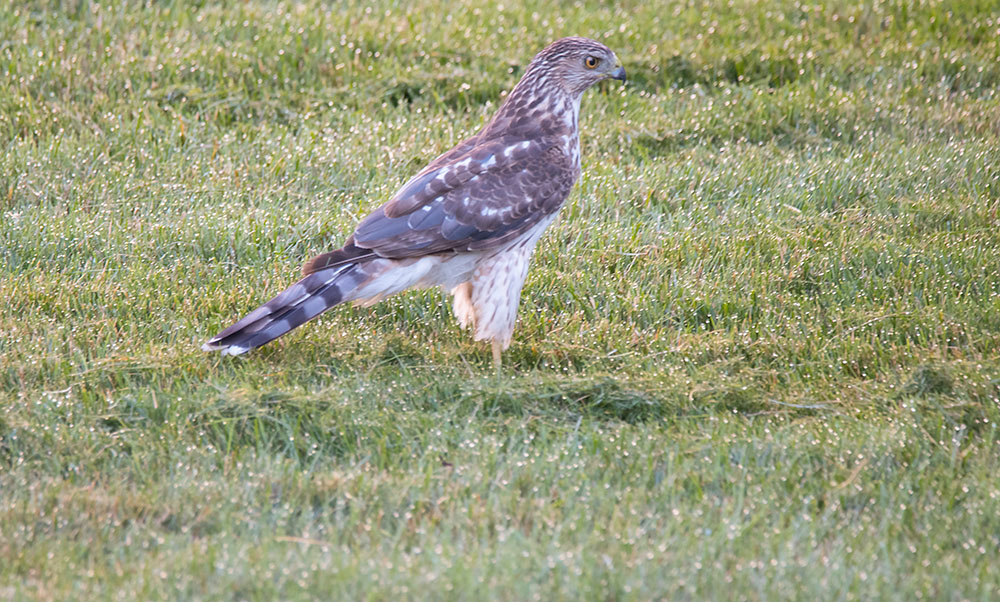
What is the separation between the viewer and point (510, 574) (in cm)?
351

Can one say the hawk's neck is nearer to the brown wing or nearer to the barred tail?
the brown wing

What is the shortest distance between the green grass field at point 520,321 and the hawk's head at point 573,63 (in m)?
1.06

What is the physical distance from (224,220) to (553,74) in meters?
2.20

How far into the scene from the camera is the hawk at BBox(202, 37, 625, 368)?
502cm

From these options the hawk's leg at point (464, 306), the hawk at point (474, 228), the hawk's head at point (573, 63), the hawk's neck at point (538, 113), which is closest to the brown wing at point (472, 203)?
the hawk at point (474, 228)

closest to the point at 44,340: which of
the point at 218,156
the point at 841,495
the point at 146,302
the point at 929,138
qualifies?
the point at 146,302

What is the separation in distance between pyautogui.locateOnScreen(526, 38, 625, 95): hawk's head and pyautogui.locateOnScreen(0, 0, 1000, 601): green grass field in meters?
1.06

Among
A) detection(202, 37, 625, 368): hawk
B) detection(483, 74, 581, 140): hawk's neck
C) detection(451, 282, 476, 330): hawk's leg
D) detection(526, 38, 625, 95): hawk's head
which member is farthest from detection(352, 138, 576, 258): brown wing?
detection(526, 38, 625, 95): hawk's head

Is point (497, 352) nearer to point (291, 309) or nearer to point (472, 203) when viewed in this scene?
point (472, 203)

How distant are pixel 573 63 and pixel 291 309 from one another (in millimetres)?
2090

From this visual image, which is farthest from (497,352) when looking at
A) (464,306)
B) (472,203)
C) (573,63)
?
(573,63)

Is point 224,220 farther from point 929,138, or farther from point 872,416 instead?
point 929,138

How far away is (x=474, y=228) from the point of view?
17.3 ft

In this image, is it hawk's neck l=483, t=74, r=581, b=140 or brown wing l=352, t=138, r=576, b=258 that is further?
hawk's neck l=483, t=74, r=581, b=140
